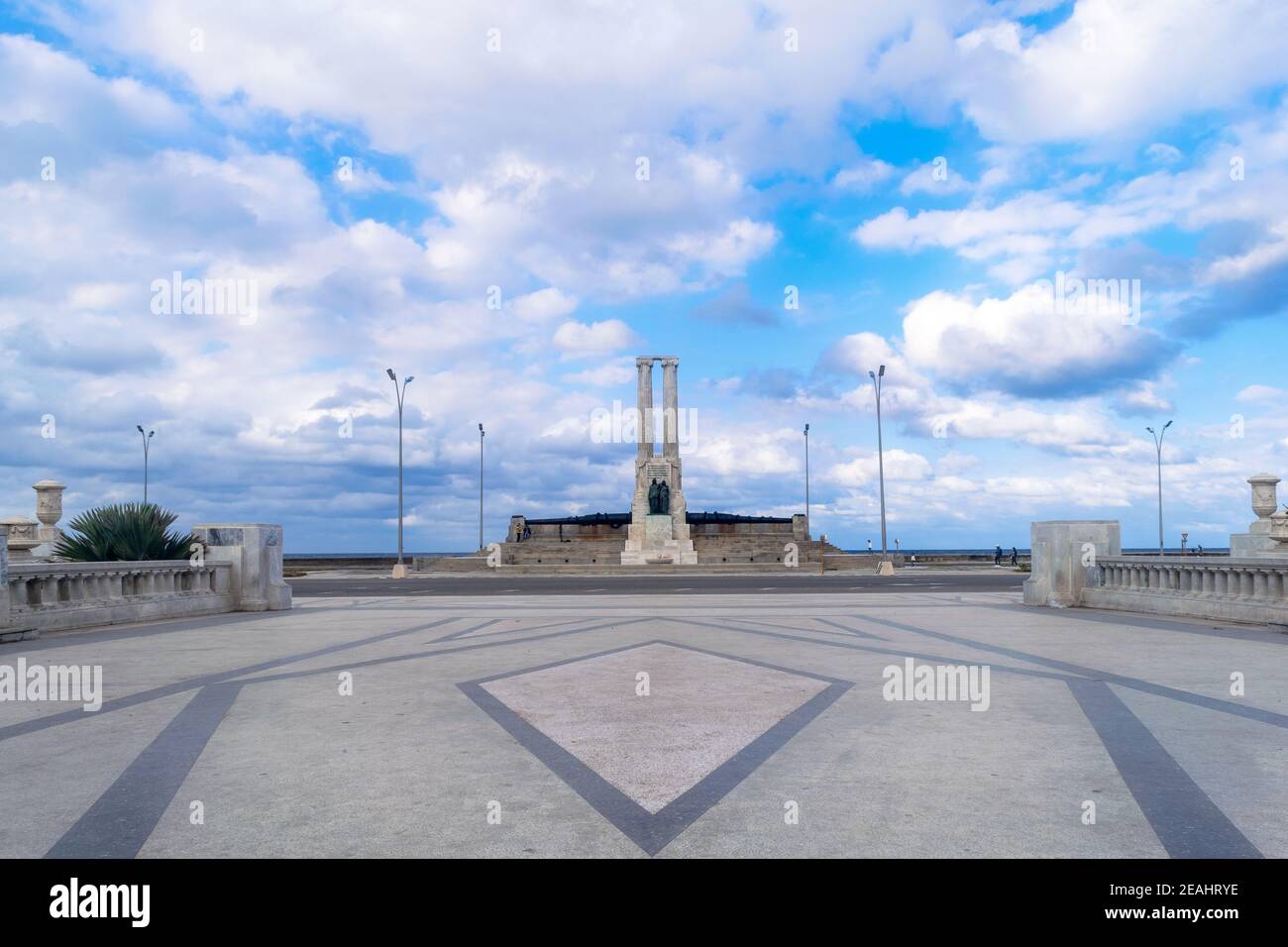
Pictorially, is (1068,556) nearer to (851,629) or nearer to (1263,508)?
(1263,508)

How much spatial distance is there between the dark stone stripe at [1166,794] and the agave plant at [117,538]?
15854 millimetres

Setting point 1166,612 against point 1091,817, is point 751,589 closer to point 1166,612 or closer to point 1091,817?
point 1166,612

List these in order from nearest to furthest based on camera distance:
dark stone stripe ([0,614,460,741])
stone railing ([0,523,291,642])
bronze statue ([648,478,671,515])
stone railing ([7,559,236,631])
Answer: dark stone stripe ([0,614,460,741]) → stone railing ([0,523,291,642]) → stone railing ([7,559,236,631]) → bronze statue ([648,478,671,515])

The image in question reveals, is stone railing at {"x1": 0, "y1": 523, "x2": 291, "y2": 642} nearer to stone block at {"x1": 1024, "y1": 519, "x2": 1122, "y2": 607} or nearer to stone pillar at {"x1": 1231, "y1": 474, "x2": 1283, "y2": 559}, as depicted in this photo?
stone block at {"x1": 1024, "y1": 519, "x2": 1122, "y2": 607}

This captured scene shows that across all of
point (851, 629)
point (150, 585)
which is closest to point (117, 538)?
point (150, 585)

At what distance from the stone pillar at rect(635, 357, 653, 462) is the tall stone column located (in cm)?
93

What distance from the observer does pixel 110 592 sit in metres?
13.9

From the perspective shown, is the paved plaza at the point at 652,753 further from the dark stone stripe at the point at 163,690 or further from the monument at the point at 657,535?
the monument at the point at 657,535

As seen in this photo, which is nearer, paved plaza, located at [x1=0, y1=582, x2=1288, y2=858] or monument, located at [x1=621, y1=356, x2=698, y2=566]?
paved plaza, located at [x1=0, y1=582, x2=1288, y2=858]

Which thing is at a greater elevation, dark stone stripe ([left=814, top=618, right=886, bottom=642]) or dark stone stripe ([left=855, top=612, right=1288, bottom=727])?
dark stone stripe ([left=855, top=612, right=1288, bottom=727])

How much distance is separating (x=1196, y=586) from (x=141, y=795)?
14882mm

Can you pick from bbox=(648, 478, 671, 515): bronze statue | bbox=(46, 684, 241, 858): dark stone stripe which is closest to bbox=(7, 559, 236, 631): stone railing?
bbox=(46, 684, 241, 858): dark stone stripe

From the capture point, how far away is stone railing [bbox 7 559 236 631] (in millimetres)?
12242
